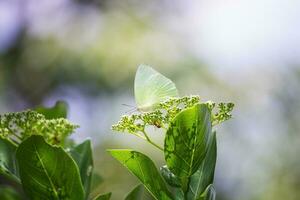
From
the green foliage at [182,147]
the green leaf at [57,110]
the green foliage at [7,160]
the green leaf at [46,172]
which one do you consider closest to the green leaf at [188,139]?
the green foliage at [182,147]

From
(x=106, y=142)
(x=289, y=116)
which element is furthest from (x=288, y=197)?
(x=106, y=142)

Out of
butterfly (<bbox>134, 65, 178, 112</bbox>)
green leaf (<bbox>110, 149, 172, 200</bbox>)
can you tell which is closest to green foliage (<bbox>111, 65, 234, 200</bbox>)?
green leaf (<bbox>110, 149, 172, 200</bbox>)

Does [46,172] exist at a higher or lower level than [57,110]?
lower

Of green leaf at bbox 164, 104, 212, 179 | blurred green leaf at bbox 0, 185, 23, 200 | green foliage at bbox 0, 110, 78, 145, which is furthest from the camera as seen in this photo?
blurred green leaf at bbox 0, 185, 23, 200

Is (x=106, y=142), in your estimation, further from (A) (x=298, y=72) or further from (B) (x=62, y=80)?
(A) (x=298, y=72)

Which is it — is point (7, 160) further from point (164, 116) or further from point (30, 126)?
point (164, 116)

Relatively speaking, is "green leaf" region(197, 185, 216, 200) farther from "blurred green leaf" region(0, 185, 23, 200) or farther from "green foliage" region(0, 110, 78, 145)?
"blurred green leaf" region(0, 185, 23, 200)

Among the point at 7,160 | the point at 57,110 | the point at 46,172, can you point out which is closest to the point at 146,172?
the point at 46,172
